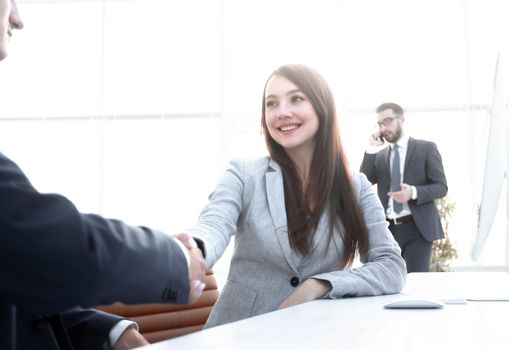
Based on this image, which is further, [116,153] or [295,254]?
[116,153]

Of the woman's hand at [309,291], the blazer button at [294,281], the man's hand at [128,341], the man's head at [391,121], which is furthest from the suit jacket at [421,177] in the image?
the man's hand at [128,341]

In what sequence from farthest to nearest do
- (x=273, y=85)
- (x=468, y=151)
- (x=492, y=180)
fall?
(x=468, y=151) → (x=492, y=180) → (x=273, y=85)

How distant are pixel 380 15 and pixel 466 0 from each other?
3.14 feet

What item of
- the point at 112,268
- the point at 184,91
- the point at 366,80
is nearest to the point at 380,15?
the point at 366,80

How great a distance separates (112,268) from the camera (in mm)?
829

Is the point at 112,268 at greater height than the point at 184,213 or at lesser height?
greater

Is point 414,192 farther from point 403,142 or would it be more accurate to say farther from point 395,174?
point 403,142

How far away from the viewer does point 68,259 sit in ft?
2.56

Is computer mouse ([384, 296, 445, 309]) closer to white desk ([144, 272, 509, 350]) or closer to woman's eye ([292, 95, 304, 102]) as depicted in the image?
white desk ([144, 272, 509, 350])

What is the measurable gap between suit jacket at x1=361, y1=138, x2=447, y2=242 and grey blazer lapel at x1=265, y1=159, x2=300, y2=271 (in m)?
2.42

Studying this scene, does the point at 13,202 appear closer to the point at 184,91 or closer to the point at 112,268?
the point at 112,268

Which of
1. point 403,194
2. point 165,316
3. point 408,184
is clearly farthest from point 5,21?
point 408,184

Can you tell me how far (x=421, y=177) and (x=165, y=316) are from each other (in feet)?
9.15

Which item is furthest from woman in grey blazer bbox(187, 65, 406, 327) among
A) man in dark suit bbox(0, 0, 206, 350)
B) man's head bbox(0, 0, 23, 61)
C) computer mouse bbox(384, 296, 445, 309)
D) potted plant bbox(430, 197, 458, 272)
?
potted plant bbox(430, 197, 458, 272)
